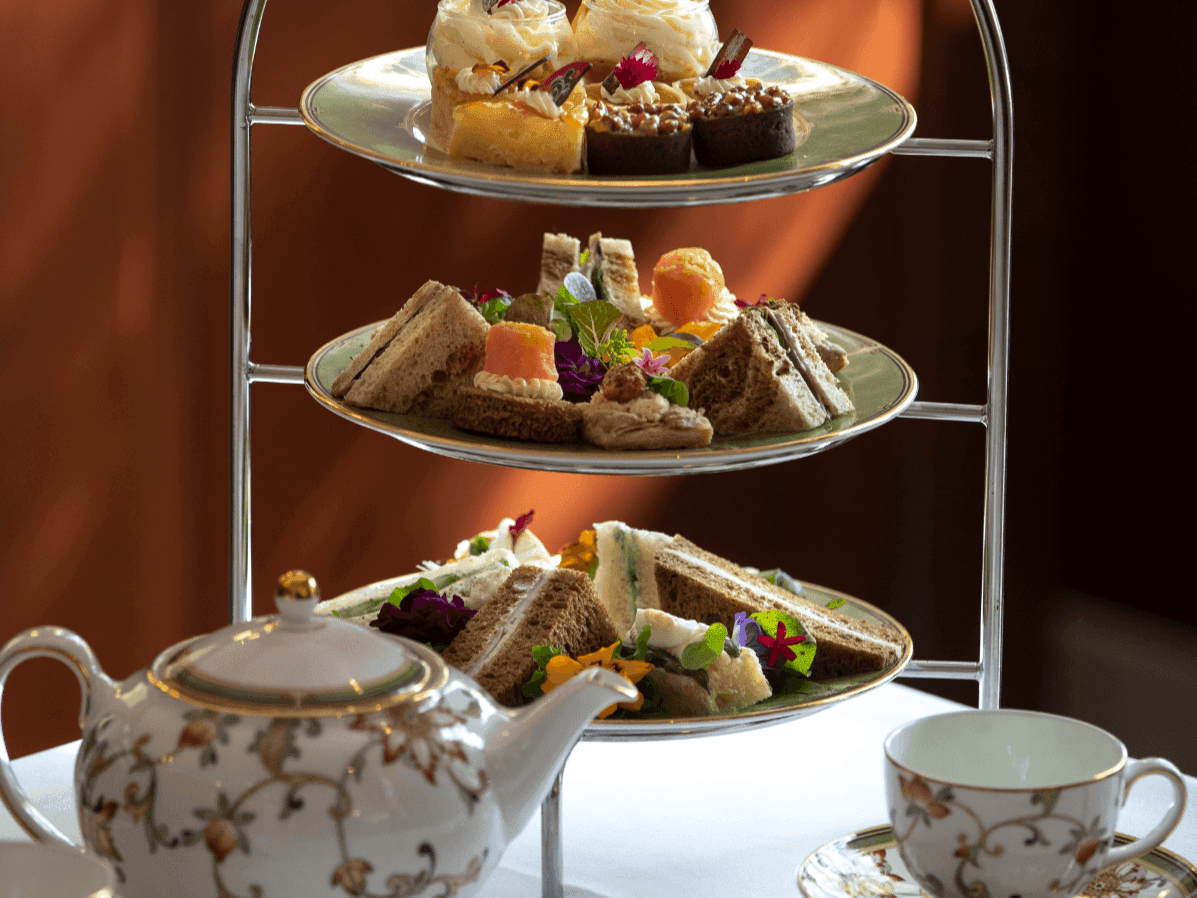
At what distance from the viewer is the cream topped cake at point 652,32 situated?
1455 mm

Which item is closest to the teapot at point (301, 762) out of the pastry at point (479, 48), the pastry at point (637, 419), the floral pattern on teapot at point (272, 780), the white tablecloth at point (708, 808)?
the floral pattern on teapot at point (272, 780)

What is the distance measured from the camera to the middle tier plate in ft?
4.23

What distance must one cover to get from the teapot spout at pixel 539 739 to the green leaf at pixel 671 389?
40 cm

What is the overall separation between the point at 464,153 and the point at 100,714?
23.2 inches

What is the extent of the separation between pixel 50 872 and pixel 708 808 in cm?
85

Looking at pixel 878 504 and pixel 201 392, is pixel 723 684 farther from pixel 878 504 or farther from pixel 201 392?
pixel 878 504

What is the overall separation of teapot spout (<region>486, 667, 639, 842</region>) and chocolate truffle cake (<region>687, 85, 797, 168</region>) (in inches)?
21.2

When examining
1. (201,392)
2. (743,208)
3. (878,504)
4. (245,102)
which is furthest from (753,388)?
(878,504)

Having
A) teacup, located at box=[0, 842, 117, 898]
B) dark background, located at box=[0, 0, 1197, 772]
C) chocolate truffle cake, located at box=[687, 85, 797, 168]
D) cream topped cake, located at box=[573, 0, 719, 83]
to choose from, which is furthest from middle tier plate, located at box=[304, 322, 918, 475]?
dark background, located at box=[0, 0, 1197, 772]

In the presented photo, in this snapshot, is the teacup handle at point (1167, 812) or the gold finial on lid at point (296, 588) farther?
the teacup handle at point (1167, 812)

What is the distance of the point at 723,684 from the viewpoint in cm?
140

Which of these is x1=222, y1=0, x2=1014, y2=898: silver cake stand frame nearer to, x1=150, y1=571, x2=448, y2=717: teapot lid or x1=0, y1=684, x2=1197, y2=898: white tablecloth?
x1=0, y1=684, x2=1197, y2=898: white tablecloth

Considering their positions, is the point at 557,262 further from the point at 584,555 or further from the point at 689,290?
the point at 584,555

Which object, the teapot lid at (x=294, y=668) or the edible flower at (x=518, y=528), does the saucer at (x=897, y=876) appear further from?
the edible flower at (x=518, y=528)
